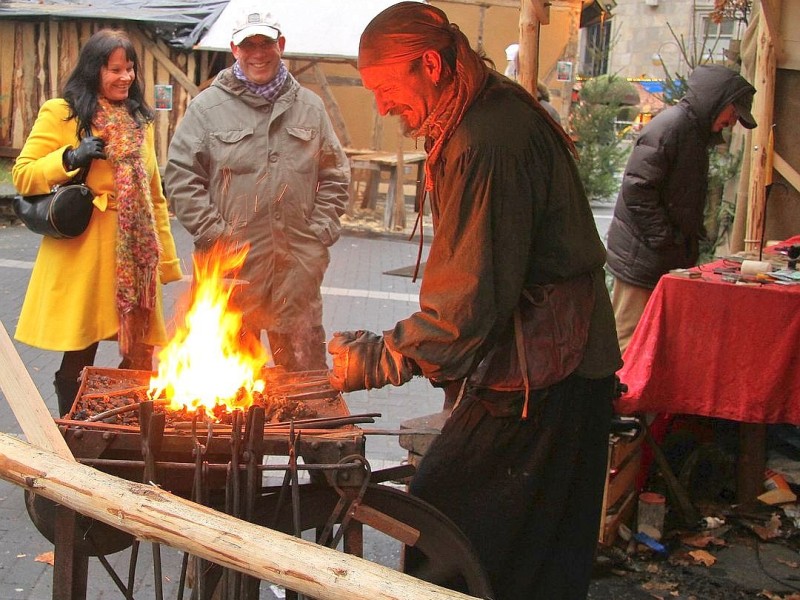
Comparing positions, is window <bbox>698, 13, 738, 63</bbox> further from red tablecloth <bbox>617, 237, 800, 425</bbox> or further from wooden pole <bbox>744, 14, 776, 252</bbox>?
red tablecloth <bbox>617, 237, 800, 425</bbox>

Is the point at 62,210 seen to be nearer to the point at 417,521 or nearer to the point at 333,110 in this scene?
the point at 417,521

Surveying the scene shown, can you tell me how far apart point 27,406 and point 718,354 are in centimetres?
300

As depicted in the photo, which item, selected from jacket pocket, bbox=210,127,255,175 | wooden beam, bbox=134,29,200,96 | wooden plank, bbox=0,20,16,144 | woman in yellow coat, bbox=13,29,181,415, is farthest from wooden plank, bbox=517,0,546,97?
wooden plank, bbox=0,20,16,144

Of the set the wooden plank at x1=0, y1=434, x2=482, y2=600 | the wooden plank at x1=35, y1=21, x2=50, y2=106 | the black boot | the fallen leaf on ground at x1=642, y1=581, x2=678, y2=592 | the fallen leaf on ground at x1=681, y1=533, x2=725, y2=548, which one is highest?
the wooden plank at x1=35, y1=21, x2=50, y2=106

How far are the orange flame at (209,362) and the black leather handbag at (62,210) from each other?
120 cm

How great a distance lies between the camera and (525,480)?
274 cm

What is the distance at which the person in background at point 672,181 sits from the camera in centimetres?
556

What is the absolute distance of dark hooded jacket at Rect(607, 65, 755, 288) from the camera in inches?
219

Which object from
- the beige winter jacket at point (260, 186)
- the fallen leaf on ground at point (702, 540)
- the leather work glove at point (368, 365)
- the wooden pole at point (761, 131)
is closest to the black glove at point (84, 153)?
the beige winter jacket at point (260, 186)

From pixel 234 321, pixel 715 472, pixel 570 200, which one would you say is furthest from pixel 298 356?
pixel 570 200

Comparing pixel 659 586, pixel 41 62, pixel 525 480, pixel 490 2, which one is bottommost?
pixel 659 586

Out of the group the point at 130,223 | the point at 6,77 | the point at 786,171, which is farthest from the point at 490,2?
the point at 130,223

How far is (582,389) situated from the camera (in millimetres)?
2760

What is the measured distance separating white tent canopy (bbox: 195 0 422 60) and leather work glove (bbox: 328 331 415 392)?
9.26 meters
